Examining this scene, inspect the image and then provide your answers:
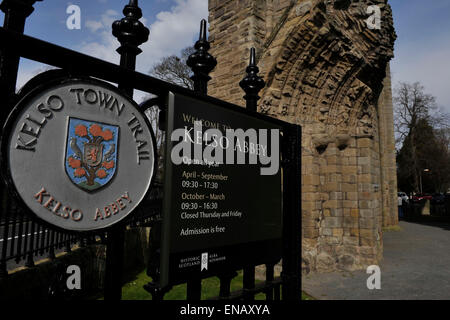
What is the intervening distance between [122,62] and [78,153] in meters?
0.56

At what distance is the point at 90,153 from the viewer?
1115mm

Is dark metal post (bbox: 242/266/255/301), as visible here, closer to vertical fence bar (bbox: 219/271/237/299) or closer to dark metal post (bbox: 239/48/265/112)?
vertical fence bar (bbox: 219/271/237/299)

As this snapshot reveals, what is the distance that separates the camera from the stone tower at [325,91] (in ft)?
21.8

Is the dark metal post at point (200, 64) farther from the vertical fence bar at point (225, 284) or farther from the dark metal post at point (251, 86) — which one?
the vertical fence bar at point (225, 284)

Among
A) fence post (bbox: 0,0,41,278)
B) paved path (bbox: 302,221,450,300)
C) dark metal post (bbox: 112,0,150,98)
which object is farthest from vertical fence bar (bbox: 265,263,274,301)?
paved path (bbox: 302,221,450,300)

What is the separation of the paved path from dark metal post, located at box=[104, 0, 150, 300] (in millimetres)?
4770

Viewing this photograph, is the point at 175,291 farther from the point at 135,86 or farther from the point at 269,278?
the point at 135,86

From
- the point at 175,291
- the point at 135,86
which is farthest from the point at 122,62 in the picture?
the point at 175,291

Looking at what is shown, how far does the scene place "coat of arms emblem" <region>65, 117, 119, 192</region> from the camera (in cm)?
108

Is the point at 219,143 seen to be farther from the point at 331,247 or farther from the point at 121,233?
the point at 331,247

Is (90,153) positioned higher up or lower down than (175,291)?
higher up

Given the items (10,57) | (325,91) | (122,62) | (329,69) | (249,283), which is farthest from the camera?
(325,91)

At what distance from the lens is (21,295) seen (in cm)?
335
